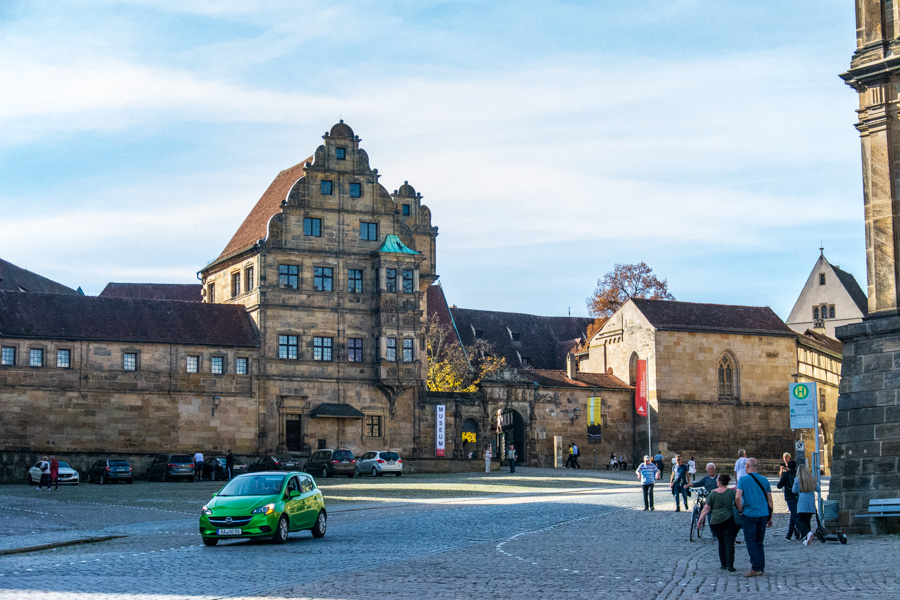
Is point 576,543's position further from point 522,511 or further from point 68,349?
point 68,349

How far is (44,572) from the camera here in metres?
18.9

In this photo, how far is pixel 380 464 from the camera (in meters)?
58.6

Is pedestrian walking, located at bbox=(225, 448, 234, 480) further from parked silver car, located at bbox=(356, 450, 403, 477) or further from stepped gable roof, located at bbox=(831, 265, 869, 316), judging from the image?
stepped gable roof, located at bbox=(831, 265, 869, 316)

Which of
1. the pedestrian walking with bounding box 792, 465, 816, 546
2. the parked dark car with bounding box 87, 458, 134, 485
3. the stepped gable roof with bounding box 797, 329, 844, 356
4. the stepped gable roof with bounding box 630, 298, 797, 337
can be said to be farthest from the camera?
the stepped gable roof with bounding box 797, 329, 844, 356

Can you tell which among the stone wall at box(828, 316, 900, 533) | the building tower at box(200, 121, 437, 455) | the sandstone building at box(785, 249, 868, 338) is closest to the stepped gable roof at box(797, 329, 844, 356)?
the sandstone building at box(785, 249, 868, 338)

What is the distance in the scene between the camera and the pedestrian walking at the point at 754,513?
18453 millimetres

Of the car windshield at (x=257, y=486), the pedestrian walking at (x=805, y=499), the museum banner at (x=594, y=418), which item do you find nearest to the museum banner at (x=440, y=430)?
the museum banner at (x=594, y=418)

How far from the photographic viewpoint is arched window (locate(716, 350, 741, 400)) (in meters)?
76.0

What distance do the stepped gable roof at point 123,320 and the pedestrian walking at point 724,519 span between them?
1818 inches

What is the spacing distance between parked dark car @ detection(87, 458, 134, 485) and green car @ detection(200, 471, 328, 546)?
1217 inches

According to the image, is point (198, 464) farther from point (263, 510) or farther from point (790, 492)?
point (790, 492)

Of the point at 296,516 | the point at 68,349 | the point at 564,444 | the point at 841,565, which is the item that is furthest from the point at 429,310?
the point at 841,565

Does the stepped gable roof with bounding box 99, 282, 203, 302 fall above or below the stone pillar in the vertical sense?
above

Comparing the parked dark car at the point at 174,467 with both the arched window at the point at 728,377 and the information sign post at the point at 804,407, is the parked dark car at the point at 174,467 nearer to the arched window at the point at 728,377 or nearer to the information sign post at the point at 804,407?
the arched window at the point at 728,377
